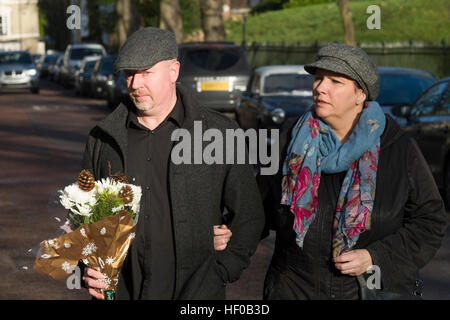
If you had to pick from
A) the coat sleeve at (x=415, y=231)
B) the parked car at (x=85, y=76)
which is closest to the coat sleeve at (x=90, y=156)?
the coat sleeve at (x=415, y=231)

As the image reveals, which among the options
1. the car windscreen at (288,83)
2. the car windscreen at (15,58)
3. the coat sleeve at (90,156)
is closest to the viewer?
the coat sleeve at (90,156)

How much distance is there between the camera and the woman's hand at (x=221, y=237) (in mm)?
4031

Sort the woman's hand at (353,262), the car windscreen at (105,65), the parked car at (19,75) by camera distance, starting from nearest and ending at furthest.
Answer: the woman's hand at (353,262)
the car windscreen at (105,65)
the parked car at (19,75)

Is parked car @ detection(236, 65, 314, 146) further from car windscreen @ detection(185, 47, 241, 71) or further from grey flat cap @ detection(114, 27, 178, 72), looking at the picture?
grey flat cap @ detection(114, 27, 178, 72)

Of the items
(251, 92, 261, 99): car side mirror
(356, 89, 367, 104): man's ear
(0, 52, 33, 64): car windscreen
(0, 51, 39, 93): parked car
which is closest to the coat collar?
(356, 89, 367, 104): man's ear

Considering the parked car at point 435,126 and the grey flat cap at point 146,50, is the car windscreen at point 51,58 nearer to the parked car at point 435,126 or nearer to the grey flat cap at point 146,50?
the parked car at point 435,126

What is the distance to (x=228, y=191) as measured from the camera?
4102mm

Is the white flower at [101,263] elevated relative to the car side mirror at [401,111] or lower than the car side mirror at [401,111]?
elevated

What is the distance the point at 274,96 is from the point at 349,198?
43.3 feet

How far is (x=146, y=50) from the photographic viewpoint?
395cm

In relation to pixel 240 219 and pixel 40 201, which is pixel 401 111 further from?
pixel 240 219

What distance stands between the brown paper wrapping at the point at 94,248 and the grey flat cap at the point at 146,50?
65cm

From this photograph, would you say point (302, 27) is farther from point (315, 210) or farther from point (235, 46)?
point (315, 210)

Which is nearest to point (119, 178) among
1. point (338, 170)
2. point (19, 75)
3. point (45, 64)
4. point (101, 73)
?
point (338, 170)
